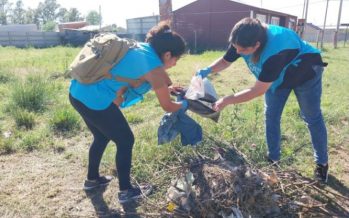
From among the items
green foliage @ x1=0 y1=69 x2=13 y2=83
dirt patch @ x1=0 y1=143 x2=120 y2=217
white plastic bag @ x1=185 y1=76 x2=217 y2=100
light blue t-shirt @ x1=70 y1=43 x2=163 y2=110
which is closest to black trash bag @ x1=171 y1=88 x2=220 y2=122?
white plastic bag @ x1=185 y1=76 x2=217 y2=100

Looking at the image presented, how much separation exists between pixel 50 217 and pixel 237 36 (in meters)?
2.09

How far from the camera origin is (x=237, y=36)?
273cm

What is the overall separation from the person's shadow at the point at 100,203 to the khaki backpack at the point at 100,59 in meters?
1.14

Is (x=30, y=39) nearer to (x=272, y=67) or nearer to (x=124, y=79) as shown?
(x=124, y=79)

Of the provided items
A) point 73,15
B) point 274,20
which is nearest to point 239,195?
point 274,20

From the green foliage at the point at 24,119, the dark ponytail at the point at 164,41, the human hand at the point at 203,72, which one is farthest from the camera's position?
the green foliage at the point at 24,119

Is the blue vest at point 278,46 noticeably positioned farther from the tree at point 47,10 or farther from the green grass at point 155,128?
the tree at point 47,10

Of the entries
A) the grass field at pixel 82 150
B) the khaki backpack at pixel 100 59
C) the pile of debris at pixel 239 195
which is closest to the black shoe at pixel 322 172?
the grass field at pixel 82 150

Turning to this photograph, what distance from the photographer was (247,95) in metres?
2.90

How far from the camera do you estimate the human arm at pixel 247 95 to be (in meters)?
2.84

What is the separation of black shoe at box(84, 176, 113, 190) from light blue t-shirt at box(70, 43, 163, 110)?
0.94 m

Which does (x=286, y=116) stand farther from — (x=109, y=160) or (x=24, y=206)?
(x=24, y=206)

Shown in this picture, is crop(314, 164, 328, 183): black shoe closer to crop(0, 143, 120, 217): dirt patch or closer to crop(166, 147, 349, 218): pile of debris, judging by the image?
crop(166, 147, 349, 218): pile of debris

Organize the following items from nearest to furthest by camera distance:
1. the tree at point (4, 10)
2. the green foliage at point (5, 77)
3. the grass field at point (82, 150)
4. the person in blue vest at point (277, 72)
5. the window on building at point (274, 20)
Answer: the person in blue vest at point (277, 72) → the grass field at point (82, 150) → the green foliage at point (5, 77) → the window on building at point (274, 20) → the tree at point (4, 10)
